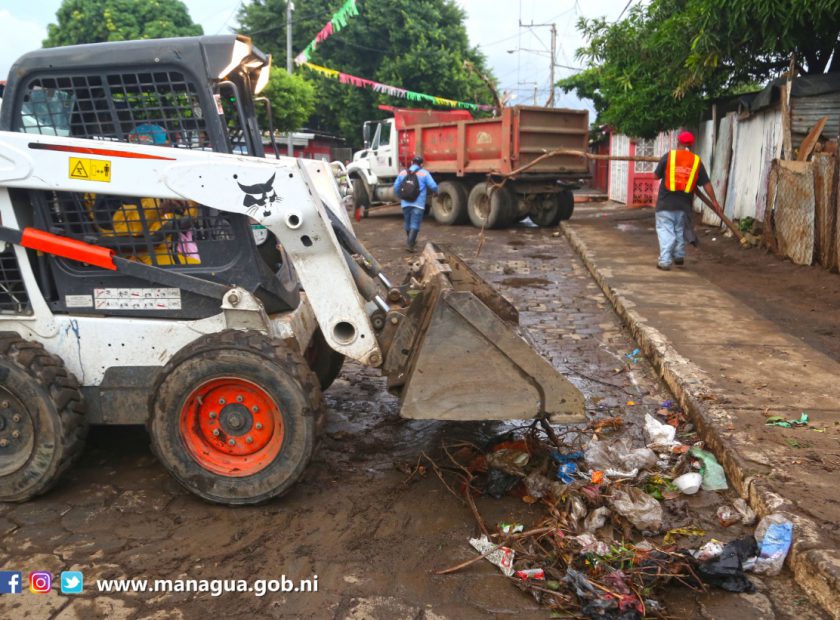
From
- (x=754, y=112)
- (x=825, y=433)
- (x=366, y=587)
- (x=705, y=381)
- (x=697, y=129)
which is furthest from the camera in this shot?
(x=697, y=129)

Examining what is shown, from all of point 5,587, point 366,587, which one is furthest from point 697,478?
point 5,587

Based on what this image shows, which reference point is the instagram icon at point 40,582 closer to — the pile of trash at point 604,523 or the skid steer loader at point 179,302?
the skid steer loader at point 179,302

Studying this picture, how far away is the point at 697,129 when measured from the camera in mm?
15672

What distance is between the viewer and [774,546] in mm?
2781

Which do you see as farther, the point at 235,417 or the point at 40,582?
the point at 235,417

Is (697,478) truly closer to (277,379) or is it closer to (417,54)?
(277,379)

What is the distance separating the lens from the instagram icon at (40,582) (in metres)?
2.75

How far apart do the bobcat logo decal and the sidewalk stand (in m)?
2.61

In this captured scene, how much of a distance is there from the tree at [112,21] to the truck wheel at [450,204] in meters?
19.7

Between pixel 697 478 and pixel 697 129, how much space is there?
46.2 ft

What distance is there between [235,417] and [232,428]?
6 cm

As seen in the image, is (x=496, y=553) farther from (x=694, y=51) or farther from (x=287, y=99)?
(x=287, y=99)

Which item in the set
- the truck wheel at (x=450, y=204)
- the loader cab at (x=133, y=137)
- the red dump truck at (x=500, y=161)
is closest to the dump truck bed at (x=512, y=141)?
the red dump truck at (x=500, y=161)

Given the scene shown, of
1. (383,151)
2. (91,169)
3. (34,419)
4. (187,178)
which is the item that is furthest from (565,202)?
(34,419)
